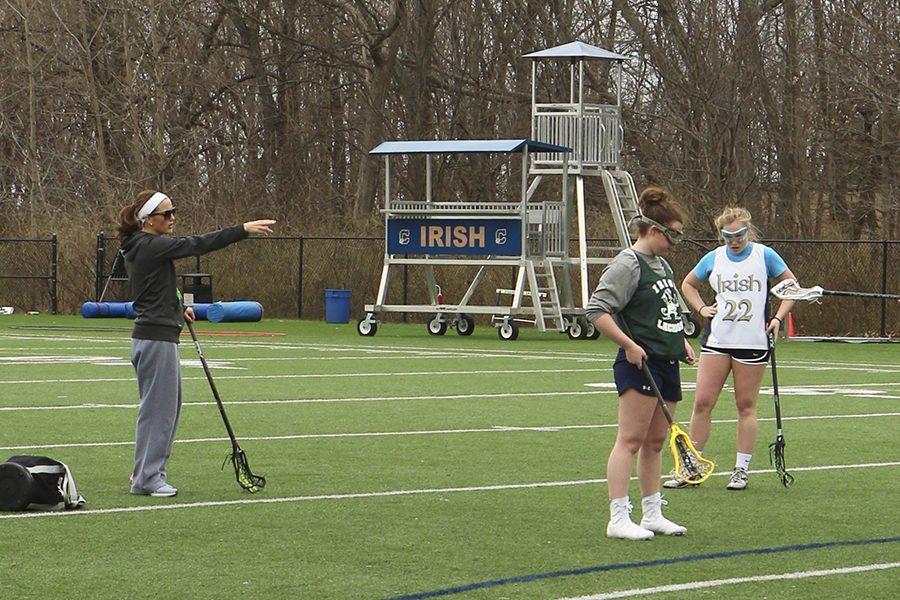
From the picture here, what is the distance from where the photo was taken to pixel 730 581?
829 centimetres

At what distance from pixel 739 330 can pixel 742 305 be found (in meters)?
0.17

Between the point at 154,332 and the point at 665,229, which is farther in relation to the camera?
the point at 154,332

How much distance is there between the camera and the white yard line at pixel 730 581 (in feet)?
26.0

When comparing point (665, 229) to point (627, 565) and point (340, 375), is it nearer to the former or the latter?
point (627, 565)

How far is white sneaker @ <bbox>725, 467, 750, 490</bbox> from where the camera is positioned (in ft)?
38.0

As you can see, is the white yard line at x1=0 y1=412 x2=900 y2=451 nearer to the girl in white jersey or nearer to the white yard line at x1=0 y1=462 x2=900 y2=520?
the white yard line at x1=0 y1=462 x2=900 y2=520

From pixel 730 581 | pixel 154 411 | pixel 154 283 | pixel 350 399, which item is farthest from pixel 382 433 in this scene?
pixel 730 581

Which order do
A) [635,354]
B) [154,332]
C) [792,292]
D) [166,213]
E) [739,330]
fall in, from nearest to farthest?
[635,354] < [154,332] < [166,213] < [792,292] < [739,330]

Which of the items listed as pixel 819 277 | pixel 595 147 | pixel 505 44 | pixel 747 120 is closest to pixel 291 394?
pixel 595 147

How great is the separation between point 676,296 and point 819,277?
2676 cm

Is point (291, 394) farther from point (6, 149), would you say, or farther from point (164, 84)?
point (6, 149)

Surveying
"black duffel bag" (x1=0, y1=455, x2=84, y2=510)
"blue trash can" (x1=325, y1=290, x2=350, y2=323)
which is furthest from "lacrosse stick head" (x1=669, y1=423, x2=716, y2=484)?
"blue trash can" (x1=325, y1=290, x2=350, y2=323)

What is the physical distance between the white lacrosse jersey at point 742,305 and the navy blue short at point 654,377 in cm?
213

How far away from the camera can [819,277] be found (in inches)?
1407
